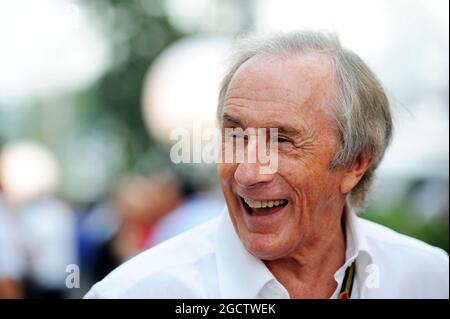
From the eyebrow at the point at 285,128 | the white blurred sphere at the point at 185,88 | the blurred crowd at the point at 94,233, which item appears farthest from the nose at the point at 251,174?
the white blurred sphere at the point at 185,88

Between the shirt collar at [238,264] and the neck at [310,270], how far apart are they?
0.06 metres

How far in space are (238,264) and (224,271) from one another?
0.05 m

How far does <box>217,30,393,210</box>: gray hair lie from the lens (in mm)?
2373

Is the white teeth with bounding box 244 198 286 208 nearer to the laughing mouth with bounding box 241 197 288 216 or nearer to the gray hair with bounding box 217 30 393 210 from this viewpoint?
the laughing mouth with bounding box 241 197 288 216

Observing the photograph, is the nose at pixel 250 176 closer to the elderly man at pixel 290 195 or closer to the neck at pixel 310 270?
the elderly man at pixel 290 195

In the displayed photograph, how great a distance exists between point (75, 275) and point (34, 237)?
9.58 ft

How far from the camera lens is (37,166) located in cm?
624

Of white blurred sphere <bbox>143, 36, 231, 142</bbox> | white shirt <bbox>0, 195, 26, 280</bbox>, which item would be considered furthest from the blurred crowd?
white blurred sphere <bbox>143, 36, 231, 142</bbox>

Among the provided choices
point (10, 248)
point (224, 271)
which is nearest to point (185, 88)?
point (10, 248)

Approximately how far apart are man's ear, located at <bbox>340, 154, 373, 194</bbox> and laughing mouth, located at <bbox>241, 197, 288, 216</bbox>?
10.2 inches

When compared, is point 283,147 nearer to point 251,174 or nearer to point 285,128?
point 285,128

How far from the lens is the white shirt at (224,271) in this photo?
234 cm

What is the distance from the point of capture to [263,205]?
89.8 inches
